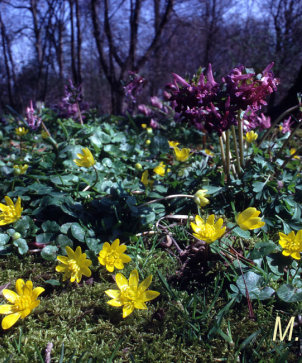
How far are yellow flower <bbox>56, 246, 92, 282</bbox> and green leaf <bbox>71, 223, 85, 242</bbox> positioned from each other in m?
0.21

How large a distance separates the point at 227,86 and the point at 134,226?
88 centimetres

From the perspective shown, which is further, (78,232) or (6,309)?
(78,232)

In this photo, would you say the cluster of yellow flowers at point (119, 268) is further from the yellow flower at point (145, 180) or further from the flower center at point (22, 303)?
the yellow flower at point (145, 180)

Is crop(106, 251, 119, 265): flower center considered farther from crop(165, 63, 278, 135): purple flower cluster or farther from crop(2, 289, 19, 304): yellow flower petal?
crop(165, 63, 278, 135): purple flower cluster

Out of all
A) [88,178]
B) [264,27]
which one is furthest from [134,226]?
[264,27]

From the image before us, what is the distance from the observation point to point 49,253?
1504 mm

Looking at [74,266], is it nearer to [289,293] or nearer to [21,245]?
[21,245]

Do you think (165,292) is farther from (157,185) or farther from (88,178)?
(88,178)

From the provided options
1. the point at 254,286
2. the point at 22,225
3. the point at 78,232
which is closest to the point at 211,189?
the point at 254,286

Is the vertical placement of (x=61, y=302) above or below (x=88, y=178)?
below

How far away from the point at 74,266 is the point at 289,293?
91cm

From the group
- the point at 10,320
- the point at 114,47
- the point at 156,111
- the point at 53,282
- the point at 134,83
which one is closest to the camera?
the point at 10,320

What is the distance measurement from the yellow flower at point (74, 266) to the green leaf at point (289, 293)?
81 centimetres

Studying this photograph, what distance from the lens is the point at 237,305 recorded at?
127 cm
